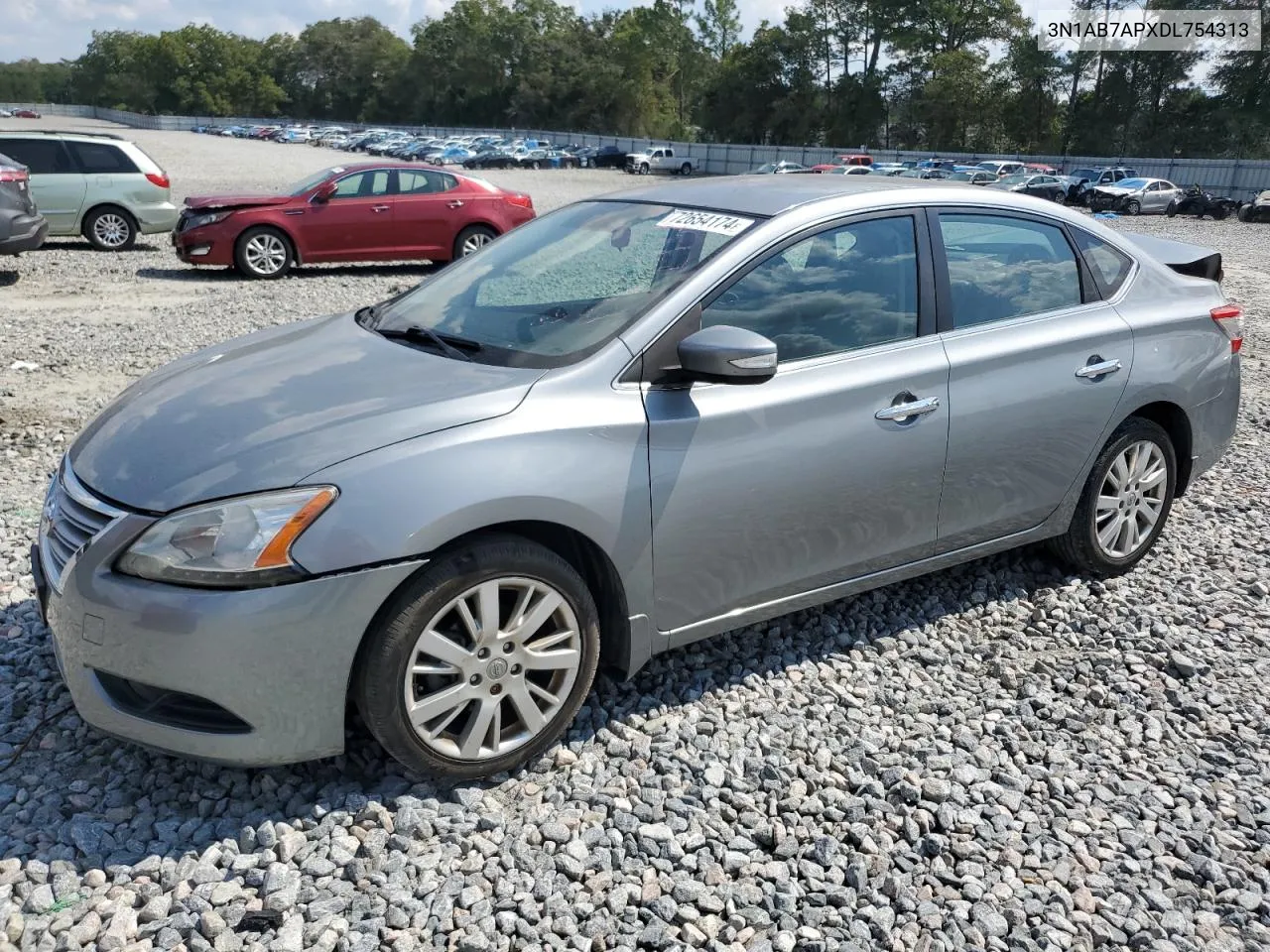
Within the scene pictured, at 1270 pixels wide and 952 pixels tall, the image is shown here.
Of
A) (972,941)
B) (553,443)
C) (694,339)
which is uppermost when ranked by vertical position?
(694,339)

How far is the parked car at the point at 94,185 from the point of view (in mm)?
14641

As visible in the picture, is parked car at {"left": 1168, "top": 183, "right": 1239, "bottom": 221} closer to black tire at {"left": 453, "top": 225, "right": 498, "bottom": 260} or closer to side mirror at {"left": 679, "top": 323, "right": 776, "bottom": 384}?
black tire at {"left": 453, "top": 225, "right": 498, "bottom": 260}

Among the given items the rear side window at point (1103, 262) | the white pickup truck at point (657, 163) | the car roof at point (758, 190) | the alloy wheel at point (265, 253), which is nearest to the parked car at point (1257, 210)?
the white pickup truck at point (657, 163)

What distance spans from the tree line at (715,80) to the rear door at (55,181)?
6525cm

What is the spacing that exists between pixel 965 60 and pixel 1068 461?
7556 cm

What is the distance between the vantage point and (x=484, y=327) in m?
3.63

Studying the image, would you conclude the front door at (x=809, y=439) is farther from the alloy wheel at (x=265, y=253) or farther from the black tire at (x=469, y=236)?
the alloy wheel at (x=265, y=253)

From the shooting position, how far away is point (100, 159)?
49.3 ft

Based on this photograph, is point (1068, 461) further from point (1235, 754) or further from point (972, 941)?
point (972, 941)

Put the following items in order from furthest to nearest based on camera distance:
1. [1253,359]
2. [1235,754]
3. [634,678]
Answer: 1. [1253,359]
2. [634,678]
3. [1235,754]

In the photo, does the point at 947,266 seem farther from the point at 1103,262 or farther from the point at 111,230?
the point at 111,230

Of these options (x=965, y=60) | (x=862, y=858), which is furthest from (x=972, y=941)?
(x=965, y=60)

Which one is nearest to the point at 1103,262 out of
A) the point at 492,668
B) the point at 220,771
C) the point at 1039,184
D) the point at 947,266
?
the point at 947,266

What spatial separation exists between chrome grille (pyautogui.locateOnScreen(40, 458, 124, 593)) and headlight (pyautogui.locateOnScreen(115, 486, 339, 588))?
0.19 metres
